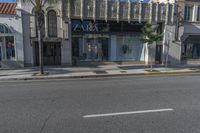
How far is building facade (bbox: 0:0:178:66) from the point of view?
1797cm

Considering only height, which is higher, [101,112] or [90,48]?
[90,48]

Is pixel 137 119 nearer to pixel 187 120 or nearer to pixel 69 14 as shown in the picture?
pixel 187 120

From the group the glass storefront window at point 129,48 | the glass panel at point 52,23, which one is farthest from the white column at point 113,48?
the glass panel at point 52,23

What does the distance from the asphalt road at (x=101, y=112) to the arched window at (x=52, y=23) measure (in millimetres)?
11412

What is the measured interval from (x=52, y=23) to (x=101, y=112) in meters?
14.7

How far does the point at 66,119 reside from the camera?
16.7 ft

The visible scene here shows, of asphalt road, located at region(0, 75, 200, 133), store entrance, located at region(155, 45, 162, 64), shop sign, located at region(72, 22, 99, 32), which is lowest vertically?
asphalt road, located at region(0, 75, 200, 133)

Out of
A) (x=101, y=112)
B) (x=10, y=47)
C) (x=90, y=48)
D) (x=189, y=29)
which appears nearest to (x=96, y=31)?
(x=90, y=48)

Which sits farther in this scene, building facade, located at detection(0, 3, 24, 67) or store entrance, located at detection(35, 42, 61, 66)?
store entrance, located at detection(35, 42, 61, 66)

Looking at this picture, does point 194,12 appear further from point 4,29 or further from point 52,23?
point 4,29

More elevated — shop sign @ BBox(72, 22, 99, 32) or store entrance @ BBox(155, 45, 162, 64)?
shop sign @ BBox(72, 22, 99, 32)

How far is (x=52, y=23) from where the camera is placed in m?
18.3

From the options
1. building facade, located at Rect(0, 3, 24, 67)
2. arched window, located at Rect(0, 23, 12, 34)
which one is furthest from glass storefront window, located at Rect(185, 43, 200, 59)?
arched window, located at Rect(0, 23, 12, 34)

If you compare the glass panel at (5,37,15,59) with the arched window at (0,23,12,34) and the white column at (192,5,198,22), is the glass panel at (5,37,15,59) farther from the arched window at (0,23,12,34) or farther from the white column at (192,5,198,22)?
the white column at (192,5,198,22)
